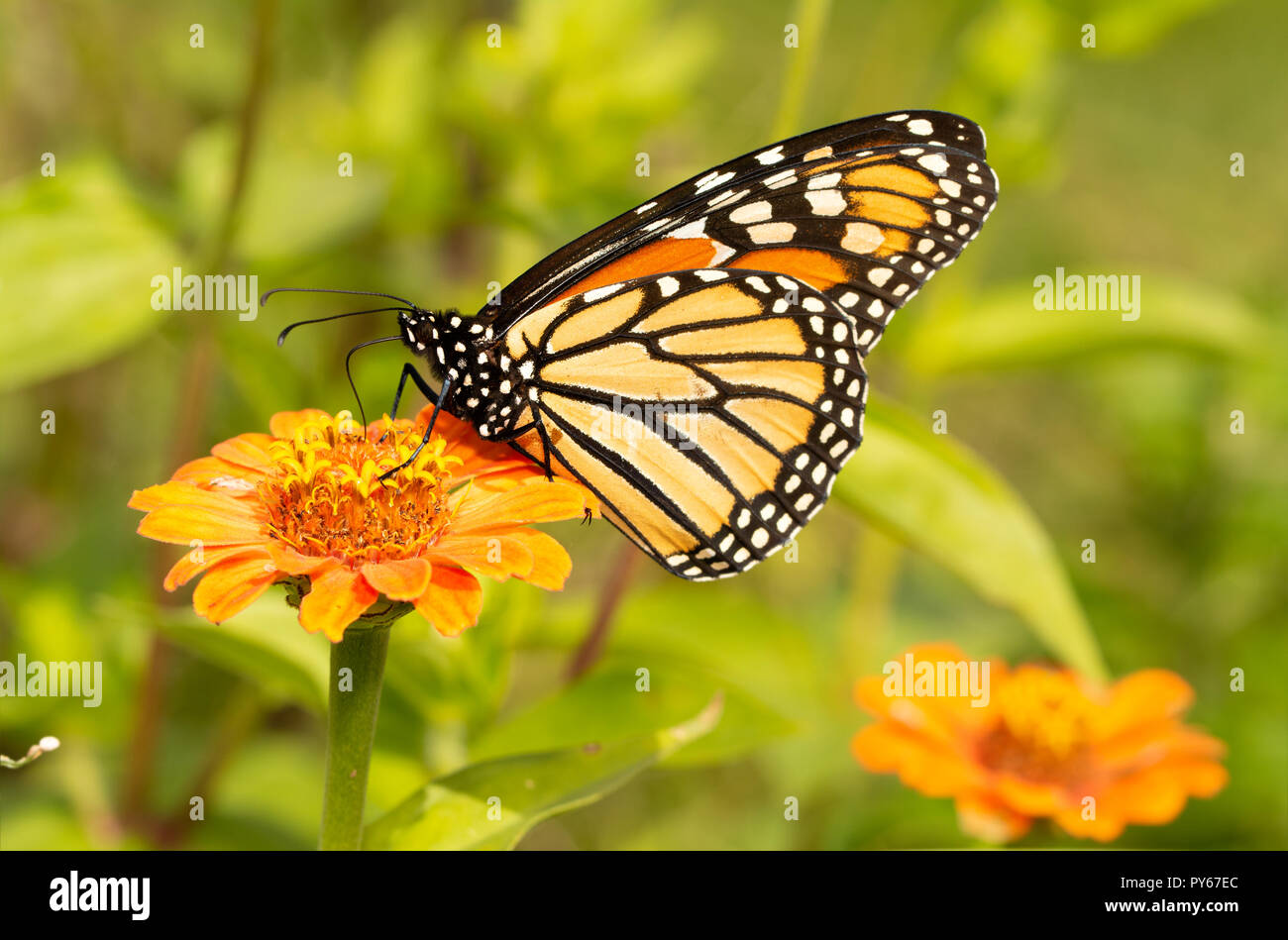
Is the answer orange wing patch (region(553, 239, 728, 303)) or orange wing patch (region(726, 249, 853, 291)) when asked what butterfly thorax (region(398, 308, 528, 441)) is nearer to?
orange wing patch (region(553, 239, 728, 303))

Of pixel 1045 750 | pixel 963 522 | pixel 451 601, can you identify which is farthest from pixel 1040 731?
pixel 451 601

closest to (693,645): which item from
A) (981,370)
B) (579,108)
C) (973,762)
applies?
(973,762)

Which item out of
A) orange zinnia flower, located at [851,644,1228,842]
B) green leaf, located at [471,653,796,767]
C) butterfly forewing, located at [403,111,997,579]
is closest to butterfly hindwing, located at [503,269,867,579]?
butterfly forewing, located at [403,111,997,579]

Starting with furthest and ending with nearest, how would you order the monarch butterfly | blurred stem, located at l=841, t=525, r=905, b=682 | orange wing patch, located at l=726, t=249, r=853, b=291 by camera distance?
blurred stem, located at l=841, t=525, r=905, b=682
orange wing patch, located at l=726, t=249, r=853, b=291
the monarch butterfly

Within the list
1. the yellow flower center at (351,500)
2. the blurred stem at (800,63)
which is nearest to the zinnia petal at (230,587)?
the yellow flower center at (351,500)

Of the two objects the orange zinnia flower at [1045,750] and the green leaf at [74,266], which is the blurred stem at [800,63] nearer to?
the orange zinnia flower at [1045,750]

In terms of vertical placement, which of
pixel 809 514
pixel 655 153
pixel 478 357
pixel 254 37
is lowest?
pixel 809 514

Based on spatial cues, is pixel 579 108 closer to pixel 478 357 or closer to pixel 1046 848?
pixel 478 357
